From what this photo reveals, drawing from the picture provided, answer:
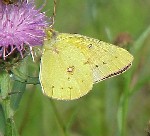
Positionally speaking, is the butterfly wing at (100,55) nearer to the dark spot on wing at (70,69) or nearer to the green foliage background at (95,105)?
the dark spot on wing at (70,69)

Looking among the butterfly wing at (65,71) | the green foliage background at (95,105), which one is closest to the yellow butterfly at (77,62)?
the butterfly wing at (65,71)

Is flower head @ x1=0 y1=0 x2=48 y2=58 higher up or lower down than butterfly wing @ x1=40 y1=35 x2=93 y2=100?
higher up

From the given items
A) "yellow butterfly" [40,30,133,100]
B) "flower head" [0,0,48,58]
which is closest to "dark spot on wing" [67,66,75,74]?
"yellow butterfly" [40,30,133,100]

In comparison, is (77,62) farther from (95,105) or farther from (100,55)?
(95,105)

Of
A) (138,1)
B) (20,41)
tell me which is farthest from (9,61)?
(138,1)

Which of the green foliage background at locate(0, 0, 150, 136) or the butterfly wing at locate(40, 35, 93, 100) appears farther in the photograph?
the green foliage background at locate(0, 0, 150, 136)

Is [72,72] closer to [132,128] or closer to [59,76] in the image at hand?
[59,76]

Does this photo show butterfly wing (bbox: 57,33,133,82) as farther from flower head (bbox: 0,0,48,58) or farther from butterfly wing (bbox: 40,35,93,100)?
flower head (bbox: 0,0,48,58)
